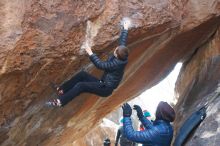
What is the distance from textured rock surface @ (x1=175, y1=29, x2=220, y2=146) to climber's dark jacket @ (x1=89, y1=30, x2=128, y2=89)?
1881 millimetres

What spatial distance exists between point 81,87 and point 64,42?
35.8 inches

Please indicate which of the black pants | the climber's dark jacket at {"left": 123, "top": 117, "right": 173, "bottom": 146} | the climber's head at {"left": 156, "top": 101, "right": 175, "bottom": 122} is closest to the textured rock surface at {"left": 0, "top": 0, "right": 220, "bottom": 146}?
the black pants

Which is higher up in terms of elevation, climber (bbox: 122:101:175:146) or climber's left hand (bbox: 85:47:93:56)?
climber's left hand (bbox: 85:47:93:56)

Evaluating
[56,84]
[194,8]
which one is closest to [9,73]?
[56,84]

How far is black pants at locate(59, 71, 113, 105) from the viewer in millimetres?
8148

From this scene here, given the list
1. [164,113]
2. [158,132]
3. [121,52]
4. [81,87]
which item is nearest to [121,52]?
[121,52]

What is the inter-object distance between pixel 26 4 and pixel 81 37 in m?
1.21

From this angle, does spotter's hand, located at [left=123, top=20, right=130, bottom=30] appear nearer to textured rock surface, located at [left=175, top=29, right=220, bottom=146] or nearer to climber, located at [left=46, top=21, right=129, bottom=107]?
climber, located at [left=46, top=21, right=129, bottom=107]

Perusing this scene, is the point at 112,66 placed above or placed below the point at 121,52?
below

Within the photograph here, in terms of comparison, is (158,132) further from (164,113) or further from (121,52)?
(121,52)

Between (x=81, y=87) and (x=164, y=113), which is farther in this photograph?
(x=81, y=87)

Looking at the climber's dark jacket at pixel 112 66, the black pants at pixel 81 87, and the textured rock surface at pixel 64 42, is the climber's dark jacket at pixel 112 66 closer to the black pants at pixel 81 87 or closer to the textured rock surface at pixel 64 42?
the black pants at pixel 81 87

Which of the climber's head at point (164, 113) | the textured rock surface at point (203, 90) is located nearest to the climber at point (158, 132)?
the climber's head at point (164, 113)

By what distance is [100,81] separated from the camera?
27.3 ft
